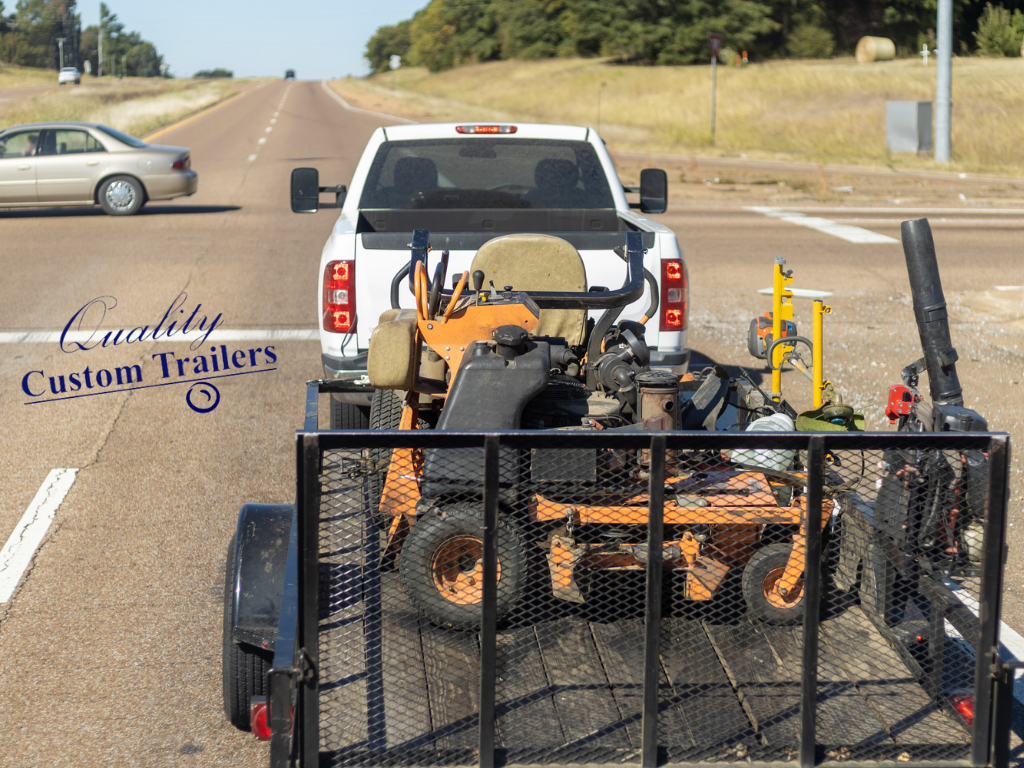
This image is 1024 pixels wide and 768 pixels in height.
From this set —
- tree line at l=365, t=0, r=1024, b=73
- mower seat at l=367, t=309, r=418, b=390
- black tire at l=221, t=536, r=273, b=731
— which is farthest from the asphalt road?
tree line at l=365, t=0, r=1024, b=73

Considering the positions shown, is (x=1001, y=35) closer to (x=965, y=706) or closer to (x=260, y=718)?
(x=965, y=706)

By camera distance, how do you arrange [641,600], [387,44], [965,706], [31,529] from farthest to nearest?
1. [387,44]
2. [31,529]
3. [641,600]
4. [965,706]

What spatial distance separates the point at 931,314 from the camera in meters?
3.49

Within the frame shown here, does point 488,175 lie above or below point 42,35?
below

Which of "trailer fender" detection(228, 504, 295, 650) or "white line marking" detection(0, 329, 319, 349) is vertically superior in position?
"white line marking" detection(0, 329, 319, 349)

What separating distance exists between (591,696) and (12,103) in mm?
60768

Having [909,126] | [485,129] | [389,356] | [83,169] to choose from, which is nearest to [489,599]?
[389,356]

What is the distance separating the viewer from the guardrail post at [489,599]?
2770 mm

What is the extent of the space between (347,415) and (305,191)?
2187 millimetres

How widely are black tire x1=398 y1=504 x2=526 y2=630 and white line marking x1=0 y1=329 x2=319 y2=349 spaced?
7.13 metres

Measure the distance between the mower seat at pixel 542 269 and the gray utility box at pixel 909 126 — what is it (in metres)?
29.5

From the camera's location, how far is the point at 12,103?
56.2m

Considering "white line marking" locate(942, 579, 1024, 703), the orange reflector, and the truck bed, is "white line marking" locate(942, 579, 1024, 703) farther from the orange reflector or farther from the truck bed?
the orange reflector

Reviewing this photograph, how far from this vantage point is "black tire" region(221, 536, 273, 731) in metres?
3.54
